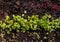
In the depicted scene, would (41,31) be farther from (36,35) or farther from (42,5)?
(42,5)

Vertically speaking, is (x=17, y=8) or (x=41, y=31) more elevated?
(x=17, y=8)

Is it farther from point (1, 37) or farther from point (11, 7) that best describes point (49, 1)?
point (1, 37)

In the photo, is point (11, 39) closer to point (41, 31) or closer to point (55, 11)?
point (41, 31)

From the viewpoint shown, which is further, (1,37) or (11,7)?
(11,7)

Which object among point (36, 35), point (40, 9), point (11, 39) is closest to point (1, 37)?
point (11, 39)

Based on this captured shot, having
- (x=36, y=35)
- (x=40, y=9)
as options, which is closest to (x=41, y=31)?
(x=36, y=35)

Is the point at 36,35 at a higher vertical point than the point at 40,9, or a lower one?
lower

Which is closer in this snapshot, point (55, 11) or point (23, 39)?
point (23, 39)

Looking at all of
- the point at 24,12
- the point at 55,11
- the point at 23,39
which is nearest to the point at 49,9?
the point at 55,11
